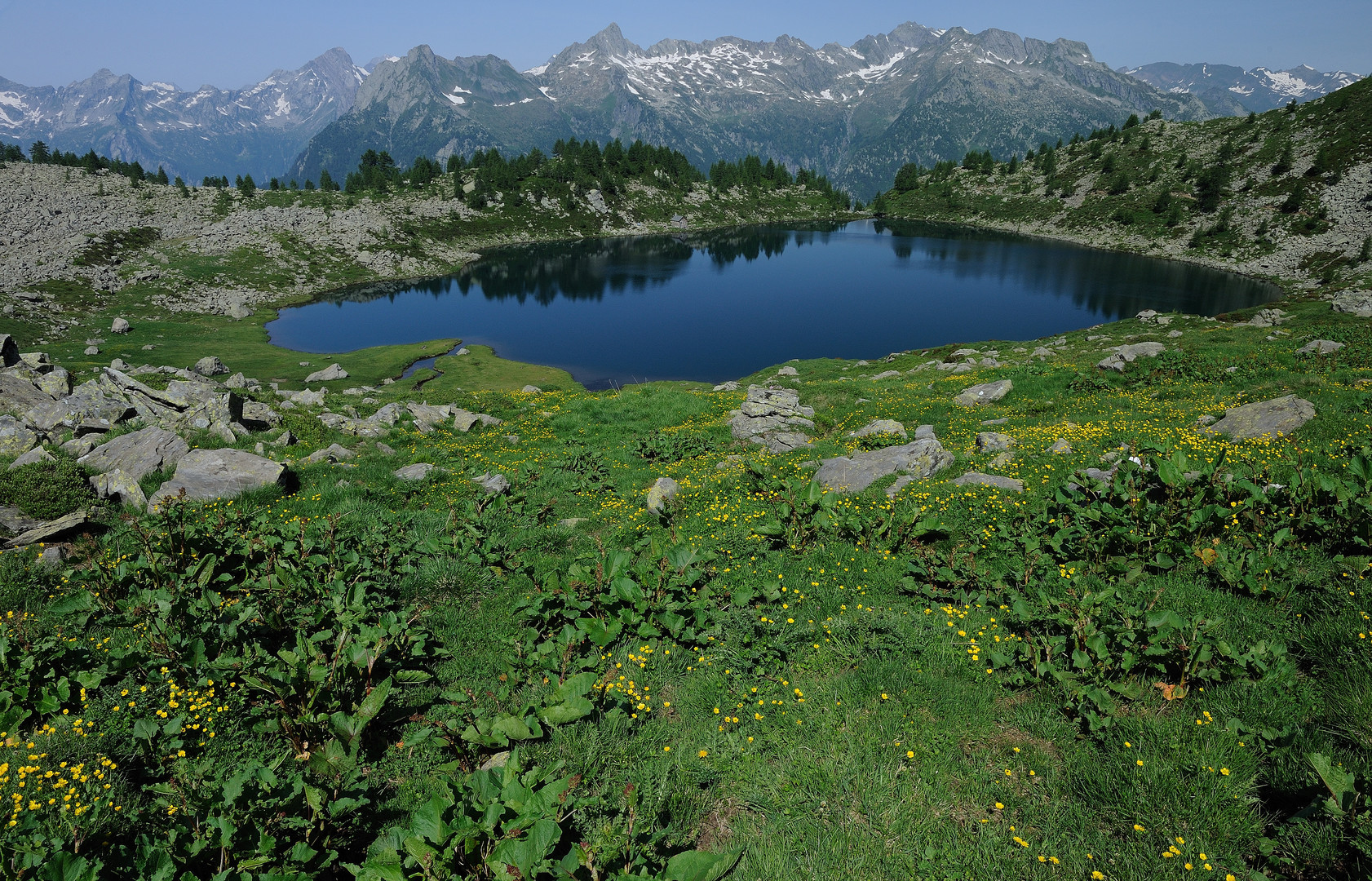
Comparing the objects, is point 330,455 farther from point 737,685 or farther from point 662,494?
point 737,685

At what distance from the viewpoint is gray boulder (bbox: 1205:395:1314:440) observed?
13523 mm

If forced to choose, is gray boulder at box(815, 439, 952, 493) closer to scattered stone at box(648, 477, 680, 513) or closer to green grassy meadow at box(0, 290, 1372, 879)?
green grassy meadow at box(0, 290, 1372, 879)

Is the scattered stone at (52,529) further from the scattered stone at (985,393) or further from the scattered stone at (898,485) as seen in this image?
the scattered stone at (985,393)

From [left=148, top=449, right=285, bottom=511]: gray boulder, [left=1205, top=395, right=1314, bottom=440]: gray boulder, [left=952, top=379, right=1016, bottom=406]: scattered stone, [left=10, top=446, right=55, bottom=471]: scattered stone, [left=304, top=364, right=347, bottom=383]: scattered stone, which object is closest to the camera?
[left=10, top=446, right=55, bottom=471]: scattered stone

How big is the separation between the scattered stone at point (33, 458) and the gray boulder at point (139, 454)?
0.66 meters

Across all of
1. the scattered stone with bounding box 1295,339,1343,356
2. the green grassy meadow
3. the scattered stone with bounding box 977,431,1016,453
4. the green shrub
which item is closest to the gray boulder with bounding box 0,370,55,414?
the green shrub

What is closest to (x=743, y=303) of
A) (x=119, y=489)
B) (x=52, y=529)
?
(x=119, y=489)

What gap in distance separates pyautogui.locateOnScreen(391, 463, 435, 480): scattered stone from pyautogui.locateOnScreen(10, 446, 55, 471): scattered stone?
714cm

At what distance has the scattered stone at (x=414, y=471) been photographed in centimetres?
1655

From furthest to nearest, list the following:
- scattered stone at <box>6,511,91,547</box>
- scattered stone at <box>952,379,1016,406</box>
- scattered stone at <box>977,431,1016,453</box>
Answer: scattered stone at <box>952,379,1016,406</box> < scattered stone at <box>977,431,1016,453</box> < scattered stone at <box>6,511,91,547</box>

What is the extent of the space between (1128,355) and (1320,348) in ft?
23.7

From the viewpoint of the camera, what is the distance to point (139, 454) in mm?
14242

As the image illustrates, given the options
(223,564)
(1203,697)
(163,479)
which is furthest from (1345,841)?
(163,479)

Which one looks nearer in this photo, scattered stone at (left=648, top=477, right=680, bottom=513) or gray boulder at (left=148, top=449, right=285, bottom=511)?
gray boulder at (left=148, top=449, right=285, bottom=511)
